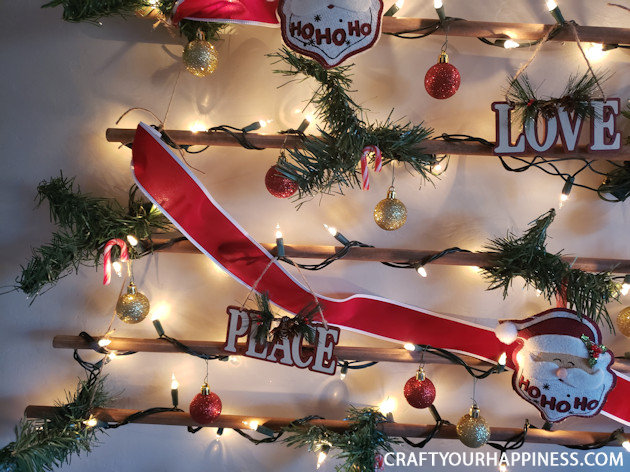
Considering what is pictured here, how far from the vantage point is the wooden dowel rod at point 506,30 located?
1262mm

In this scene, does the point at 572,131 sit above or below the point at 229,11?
below

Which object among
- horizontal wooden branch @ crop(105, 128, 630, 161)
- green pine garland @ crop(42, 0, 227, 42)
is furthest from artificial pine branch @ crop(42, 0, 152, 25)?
horizontal wooden branch @ crop(105, 128, 630, 161)

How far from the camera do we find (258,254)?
4.40ft

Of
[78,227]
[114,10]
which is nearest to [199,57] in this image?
[114,10]

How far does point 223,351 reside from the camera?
1.36 m

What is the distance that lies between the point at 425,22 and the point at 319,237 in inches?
24.0

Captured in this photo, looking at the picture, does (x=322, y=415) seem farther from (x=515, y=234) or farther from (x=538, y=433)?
(x=515, y=234)

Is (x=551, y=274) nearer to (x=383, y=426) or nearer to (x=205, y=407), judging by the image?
(x=383, y=426)

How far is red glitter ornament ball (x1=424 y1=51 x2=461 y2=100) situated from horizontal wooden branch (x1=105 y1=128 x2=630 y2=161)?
0.39 ft

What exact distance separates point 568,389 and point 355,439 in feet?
1.76

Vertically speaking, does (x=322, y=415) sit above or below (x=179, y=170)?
below

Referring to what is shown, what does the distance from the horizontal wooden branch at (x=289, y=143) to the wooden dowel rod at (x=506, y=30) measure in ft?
0.88

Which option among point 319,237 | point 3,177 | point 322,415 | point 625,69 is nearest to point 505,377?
point 322,415

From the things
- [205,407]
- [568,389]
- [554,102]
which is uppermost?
[554,102]
